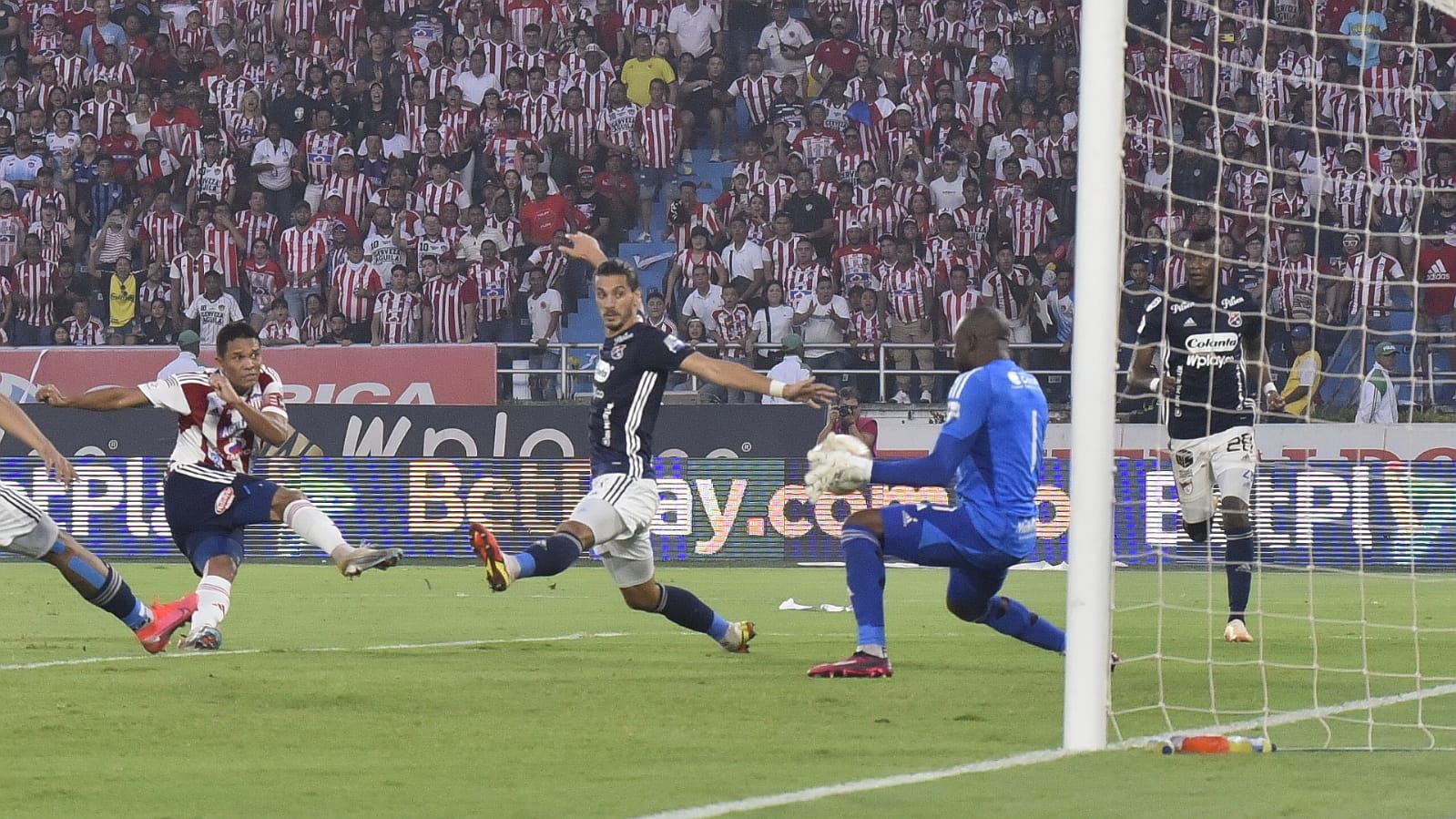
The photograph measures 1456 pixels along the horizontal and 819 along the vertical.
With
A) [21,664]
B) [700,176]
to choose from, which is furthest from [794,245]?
[21,664]

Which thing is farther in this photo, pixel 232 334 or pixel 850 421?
pixel 850 421

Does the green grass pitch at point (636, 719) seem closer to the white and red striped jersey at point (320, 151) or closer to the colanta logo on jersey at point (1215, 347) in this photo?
the colanta logo on jersey at point (1215, 347)

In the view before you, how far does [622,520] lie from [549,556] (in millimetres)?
404

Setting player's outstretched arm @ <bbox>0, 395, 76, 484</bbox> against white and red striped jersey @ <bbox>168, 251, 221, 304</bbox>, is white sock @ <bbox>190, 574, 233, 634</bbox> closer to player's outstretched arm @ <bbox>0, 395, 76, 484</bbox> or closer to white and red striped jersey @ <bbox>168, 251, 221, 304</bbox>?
player's outstretched arm @ <bbox>0, 395, 76, 484</bbox>

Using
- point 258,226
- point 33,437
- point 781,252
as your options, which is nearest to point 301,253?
point 258,226

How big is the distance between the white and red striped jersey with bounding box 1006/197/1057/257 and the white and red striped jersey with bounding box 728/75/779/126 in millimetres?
3312

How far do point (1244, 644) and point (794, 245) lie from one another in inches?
502

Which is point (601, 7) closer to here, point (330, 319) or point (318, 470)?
point (330, 319)

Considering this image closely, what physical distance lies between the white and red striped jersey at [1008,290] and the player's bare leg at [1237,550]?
11.1 meters

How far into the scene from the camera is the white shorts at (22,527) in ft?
29.5

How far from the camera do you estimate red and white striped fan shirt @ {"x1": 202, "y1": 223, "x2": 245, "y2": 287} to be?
23344 mm

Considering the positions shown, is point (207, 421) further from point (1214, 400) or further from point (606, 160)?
point (606, 160)

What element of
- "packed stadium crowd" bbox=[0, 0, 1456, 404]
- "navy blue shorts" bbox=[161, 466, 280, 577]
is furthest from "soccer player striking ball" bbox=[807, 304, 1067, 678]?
"packed stadium crowd" bbox=[0, 0, 1456, 404]

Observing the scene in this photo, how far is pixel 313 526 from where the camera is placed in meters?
9.51
